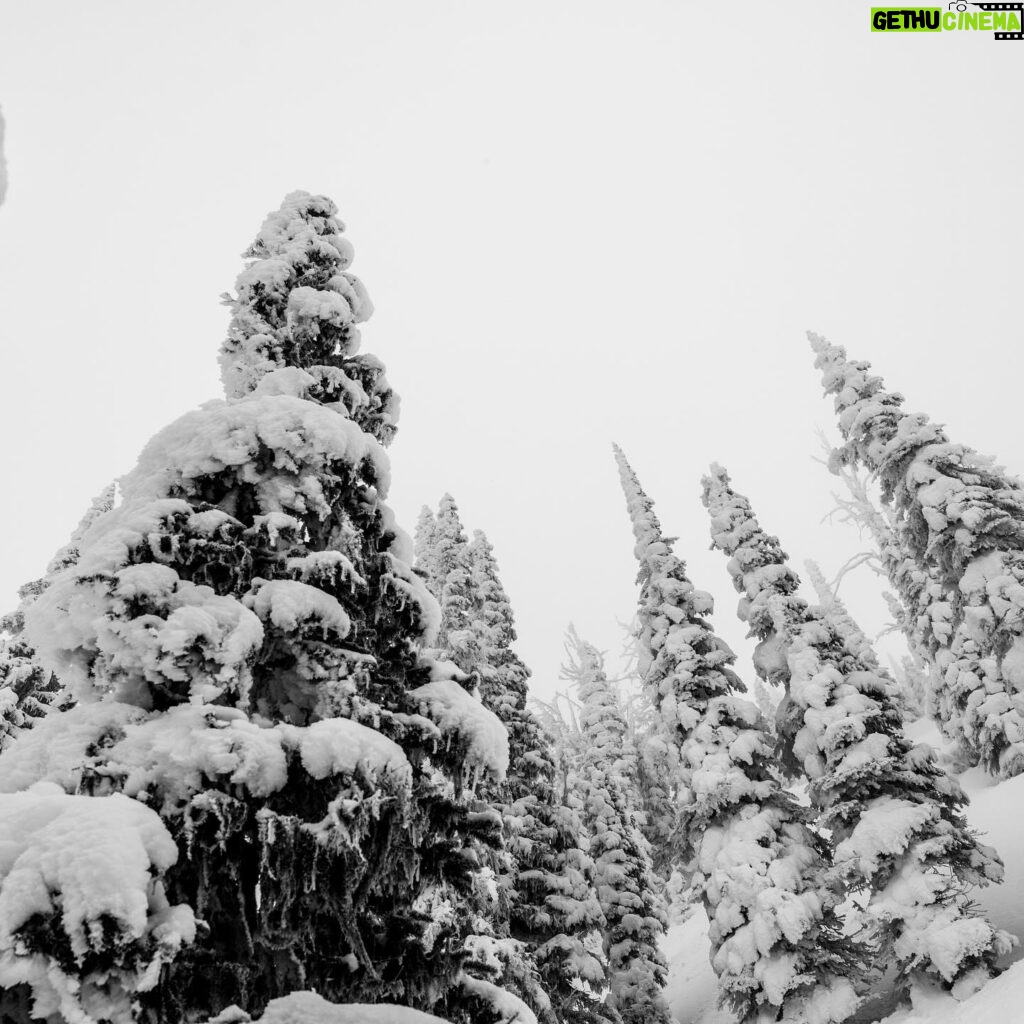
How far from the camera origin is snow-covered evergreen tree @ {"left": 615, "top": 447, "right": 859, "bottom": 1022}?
525 inches

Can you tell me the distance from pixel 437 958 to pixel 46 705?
1624 centimetres

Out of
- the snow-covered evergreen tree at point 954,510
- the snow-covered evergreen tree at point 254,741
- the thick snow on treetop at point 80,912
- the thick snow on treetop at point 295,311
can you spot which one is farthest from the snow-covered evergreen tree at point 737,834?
the thick snow on treetop at point 80,912

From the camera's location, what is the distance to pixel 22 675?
1606 cm

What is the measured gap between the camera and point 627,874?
21.0 meters

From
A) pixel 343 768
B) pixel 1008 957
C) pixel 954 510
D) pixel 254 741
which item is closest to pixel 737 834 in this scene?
pixel 1008 957

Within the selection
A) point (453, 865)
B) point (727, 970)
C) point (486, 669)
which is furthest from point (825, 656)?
point (453, 865)

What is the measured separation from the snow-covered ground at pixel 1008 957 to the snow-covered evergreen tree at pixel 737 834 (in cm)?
166

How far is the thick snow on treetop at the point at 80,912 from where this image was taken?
113 inches

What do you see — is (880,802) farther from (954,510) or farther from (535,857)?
(535,857)

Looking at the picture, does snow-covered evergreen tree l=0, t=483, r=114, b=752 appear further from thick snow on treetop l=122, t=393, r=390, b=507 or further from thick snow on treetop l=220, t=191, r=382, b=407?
thick snow on treetop l=122, t=393, r=390, b=507

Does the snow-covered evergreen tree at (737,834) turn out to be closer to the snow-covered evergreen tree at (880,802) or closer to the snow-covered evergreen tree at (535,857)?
the snow-covered evergreen tree at (880,802)

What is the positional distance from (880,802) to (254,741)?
14231 millimetres

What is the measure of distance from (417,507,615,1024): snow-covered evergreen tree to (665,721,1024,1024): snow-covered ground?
11.3 ft

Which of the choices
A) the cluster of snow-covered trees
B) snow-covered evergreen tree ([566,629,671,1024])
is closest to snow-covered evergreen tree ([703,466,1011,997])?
the cluster of snow-covered trees
